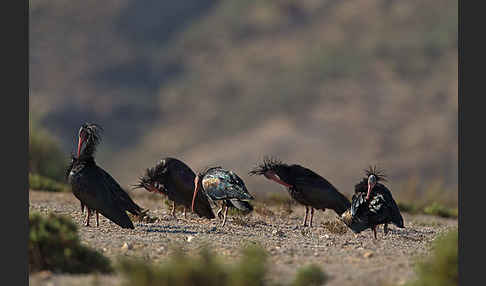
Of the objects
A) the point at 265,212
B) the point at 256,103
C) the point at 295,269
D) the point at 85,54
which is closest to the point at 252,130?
the point at 256,103

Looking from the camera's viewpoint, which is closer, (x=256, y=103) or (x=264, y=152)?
(x=264, y=152)

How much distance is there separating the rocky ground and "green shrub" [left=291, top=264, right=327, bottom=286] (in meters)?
0.35

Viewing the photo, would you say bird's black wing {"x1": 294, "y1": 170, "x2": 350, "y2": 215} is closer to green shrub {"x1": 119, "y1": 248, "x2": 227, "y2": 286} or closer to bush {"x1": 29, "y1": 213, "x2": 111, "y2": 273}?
bush {"x1": 29, "y1": 213, "x2": 111, "y2": 273}

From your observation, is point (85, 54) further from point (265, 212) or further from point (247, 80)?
point (265, 212)

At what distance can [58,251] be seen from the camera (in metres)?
10.2

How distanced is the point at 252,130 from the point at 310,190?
53.7 meters

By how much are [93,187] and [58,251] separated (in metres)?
3.51

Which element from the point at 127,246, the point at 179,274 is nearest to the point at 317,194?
the point at 127,246

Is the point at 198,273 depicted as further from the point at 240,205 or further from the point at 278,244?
the point at 240,205

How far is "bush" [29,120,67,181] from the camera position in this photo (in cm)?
2936

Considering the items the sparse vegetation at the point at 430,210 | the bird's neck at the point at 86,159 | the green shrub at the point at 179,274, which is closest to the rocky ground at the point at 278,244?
the green shrub at the point at 179,274

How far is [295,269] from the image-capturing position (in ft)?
34.0

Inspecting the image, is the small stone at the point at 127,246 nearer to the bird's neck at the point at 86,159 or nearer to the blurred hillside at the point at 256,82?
the bird's neck at the point at 86,159

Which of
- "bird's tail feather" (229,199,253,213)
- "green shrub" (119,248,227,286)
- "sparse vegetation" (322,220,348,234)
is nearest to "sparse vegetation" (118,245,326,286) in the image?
"green shrub" (119,248,227,286)
